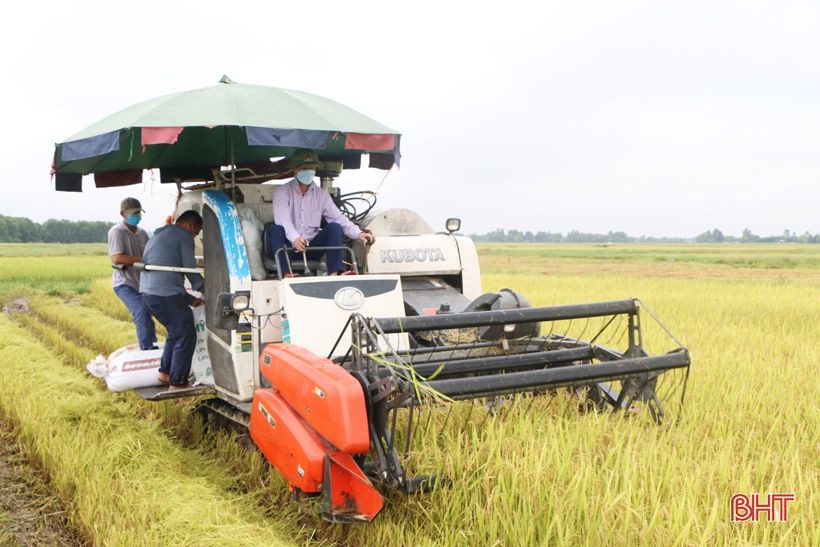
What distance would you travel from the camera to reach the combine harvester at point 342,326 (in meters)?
3.50

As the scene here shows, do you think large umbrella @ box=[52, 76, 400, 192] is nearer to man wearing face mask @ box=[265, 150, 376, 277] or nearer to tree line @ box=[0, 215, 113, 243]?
man wearing face mask @ box=[265, 150, 376, 277]

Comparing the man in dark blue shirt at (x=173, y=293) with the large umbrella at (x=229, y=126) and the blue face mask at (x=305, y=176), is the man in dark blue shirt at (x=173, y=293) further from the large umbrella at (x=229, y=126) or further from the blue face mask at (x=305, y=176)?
the blue face mask at (x=305, y=176)

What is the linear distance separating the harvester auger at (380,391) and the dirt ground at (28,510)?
1269mm

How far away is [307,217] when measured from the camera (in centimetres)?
582

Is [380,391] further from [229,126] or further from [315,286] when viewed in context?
[229,126]

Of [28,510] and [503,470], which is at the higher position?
[503,470]

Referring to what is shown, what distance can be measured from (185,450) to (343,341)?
1597mm

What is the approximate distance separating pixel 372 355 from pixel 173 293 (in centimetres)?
312

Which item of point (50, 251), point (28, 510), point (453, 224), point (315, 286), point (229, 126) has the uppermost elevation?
point (229, 126)

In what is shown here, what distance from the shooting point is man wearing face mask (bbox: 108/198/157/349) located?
7.55m

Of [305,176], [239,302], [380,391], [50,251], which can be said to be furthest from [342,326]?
[50,251]

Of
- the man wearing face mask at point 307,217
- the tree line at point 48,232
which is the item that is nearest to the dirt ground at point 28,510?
the man wearing face mask at point 307,217

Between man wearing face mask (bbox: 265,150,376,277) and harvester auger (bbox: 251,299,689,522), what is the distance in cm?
136

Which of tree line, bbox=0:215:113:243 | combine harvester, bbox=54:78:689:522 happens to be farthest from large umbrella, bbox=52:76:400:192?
tree line, bbox=0:215:113:243
